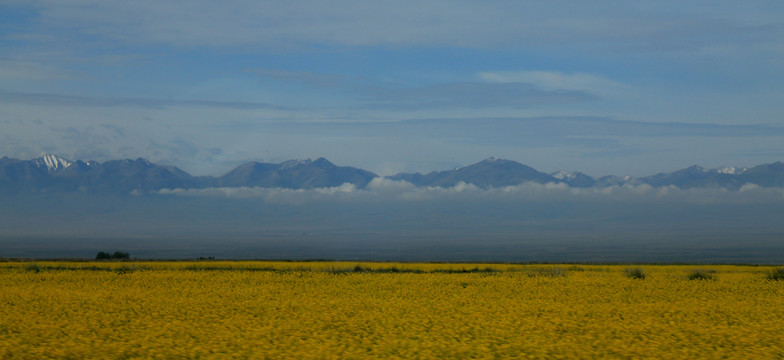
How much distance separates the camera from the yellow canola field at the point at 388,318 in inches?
575

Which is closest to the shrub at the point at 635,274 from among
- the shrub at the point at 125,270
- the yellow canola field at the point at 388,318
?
the yellow canola field at the point at 388,318

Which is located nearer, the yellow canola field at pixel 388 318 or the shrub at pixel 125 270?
the yellow canola field at pixel 388 318

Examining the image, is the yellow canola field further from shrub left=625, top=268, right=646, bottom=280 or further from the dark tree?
the dark tree

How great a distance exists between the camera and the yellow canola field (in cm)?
1460

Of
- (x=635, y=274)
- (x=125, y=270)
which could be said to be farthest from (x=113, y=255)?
(x=635, y=274)

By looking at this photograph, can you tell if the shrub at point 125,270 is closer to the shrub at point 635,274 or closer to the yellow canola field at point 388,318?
the yellow canola field at point 388,318

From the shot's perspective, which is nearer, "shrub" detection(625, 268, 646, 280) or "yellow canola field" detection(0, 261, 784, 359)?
"yellow canola field" detection(0, 261, 784, 359)

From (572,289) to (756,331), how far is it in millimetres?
10905

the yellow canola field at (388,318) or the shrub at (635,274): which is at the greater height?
the shrub at (635,274)

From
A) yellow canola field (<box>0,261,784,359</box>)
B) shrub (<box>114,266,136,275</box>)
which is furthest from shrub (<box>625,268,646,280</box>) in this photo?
shrub (<box>114,266,136,275</box>)

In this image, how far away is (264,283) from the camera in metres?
30.6

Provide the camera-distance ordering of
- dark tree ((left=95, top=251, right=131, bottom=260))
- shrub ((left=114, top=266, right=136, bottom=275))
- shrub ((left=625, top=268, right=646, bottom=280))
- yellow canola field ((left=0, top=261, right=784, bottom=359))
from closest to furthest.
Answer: yellow canola field ((left=0, top=261, right=784, bottom=359))
shrub ((left=625, top=268, right=646, bottom=280))
shrub ((left=114, top=266, right=136, bottom=275))
dark tree ((left=95, top=251, right=131, bottom=260))

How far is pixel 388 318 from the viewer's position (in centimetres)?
1886

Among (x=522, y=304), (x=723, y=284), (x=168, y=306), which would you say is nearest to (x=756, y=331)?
(x=522, y=304)
